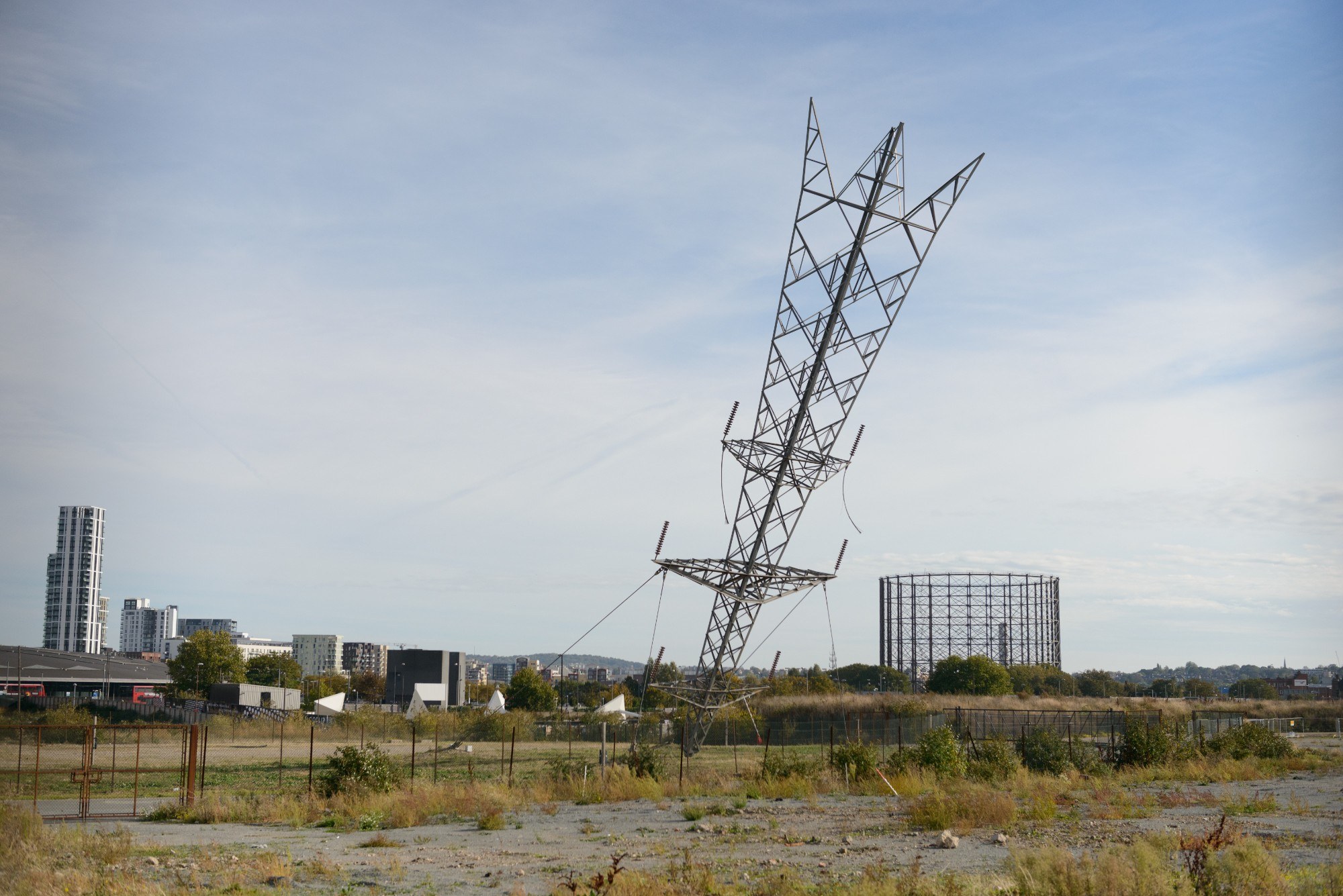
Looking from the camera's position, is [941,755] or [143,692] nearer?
[941,755]

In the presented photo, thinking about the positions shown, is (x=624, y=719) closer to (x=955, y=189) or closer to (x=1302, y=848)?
(x=955, y=189)

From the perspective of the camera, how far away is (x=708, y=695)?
105ft

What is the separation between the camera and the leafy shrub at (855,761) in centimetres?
2878

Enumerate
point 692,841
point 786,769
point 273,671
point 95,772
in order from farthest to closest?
1. point 273,671
2. point 786,769
3. point 95,772
4. point 692,841

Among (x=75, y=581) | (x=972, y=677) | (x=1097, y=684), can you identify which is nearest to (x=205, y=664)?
(x=75, y=581)

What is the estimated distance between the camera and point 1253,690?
463 feet

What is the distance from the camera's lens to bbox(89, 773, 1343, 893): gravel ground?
1571 cm

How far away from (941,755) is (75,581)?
57.1m

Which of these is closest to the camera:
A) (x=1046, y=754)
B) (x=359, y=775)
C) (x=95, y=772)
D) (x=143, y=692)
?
(x=359, y=775)

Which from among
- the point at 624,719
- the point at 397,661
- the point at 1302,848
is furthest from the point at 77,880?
the point at 397,661

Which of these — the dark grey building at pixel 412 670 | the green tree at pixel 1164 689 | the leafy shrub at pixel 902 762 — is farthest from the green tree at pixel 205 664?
the green tree at pixel 1164 689

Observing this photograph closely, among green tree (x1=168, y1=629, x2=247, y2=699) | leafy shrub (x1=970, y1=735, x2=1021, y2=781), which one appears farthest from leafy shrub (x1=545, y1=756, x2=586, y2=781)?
green tree (x1=168, y1=629, x2=247, y2=699)

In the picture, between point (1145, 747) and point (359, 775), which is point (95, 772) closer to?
point (359, 775)

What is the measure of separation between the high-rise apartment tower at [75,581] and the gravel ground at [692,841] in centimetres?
994
